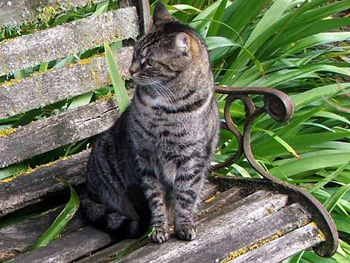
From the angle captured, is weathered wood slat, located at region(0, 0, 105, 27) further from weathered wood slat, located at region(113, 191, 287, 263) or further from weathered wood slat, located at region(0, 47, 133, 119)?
weathered wood slat, located at region(113, 191, 287, 263)

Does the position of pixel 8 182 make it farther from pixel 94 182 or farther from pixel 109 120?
pixel 109 120

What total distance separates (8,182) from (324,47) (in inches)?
80.9

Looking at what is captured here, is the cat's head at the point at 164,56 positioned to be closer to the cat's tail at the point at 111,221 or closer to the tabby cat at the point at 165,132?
the tabby cat at the point at 165,132

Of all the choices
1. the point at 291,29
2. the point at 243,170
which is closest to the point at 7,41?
the point at 243,170

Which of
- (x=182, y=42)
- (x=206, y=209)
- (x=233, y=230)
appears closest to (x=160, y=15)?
(x=182, y=42)

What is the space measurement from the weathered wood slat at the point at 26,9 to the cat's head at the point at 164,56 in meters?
0.43

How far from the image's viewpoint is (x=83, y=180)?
289 cm

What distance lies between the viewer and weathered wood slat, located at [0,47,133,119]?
2.58m

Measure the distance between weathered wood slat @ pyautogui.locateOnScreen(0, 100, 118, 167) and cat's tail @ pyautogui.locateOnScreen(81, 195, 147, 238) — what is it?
273 mm

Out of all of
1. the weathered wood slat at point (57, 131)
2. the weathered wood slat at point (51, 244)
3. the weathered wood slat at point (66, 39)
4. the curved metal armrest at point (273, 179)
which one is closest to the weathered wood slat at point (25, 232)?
the weathered wood slat at point (51, 244)

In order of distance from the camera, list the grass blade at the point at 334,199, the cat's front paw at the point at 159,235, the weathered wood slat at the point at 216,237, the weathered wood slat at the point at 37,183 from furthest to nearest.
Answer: the grass blade at the point at 334,199, the weathered wood slat at the point at 37,183, the cat's front paw at the point at 159,235, the weathered wood slat at the point at 216,237

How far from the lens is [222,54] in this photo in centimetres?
356

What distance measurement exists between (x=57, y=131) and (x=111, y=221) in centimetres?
45

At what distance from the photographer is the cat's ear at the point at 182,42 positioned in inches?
92.8
